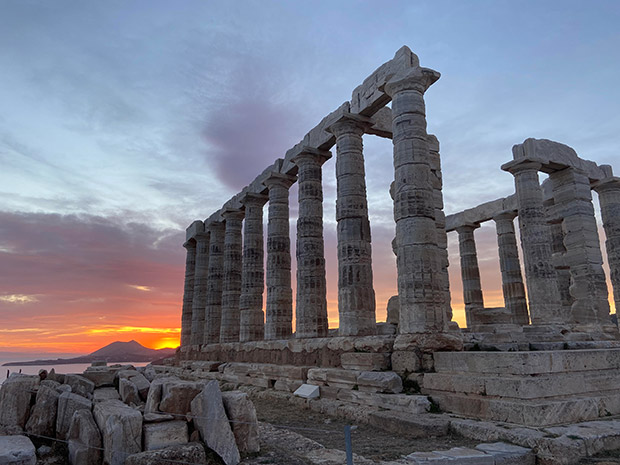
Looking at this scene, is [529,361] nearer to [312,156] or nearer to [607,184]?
[312,156]

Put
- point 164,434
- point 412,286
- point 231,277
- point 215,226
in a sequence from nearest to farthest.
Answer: point 164,434
point 412,286
point 231,277
point 215,226

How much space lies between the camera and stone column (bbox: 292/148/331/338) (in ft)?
52.3

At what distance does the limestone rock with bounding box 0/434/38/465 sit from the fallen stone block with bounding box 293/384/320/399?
7312 millimetres

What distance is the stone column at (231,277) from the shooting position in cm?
2297

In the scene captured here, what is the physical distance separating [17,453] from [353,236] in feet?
34.6

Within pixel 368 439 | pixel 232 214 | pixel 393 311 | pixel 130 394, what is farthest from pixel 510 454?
pixel 232 214

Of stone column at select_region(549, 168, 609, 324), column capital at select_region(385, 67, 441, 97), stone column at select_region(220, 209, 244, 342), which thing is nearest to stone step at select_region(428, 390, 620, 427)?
column capital at select_region(385, 67, 441, 97)

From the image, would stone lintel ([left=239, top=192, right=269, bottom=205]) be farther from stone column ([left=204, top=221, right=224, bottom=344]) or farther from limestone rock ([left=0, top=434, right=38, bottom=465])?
limestone rock ([left=0, top=434, right=38, bottom=465])

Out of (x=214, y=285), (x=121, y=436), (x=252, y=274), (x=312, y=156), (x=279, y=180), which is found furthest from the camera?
(x=214, y=285)

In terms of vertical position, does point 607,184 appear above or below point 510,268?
above

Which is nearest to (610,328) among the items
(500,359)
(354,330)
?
(354,330)

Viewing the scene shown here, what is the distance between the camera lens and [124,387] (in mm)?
9688

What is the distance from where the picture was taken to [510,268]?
79.5 ft

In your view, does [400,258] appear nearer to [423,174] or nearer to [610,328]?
[423,174]
